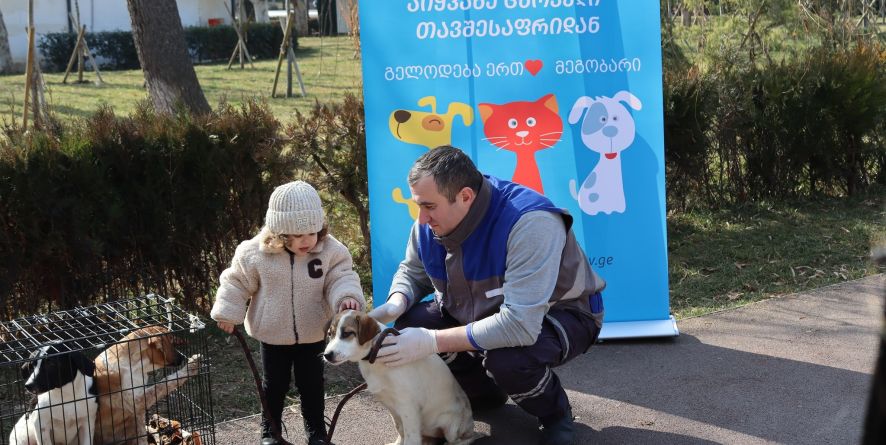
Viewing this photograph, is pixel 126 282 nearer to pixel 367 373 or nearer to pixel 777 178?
pixel 367 373

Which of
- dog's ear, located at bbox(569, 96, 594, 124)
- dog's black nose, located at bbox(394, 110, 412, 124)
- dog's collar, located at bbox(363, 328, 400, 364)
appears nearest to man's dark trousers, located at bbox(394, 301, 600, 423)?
dog's collar, located at bbox(363, 328, 400, 364)

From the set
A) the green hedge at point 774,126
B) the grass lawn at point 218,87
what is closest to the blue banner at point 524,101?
the green hedge at point 774,126

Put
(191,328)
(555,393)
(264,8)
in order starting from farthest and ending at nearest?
(264,8) < (555,393) < (191,328)

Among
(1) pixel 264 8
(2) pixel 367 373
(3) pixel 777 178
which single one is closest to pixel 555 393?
(2) pixel 367 373

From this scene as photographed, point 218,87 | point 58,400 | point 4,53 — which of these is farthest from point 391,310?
point 4,53

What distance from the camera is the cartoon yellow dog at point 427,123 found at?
16.5 feet

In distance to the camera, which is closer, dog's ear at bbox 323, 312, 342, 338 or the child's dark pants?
dog's ear at bbox 323, 312, 342, 338

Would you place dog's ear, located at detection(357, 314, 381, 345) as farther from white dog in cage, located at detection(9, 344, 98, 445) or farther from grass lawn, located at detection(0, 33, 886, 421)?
grass lawn, located at detection(0, 33, 886, 421)

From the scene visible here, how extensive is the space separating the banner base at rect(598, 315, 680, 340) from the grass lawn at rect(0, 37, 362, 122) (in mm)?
8853

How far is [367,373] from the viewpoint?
12.0 ft

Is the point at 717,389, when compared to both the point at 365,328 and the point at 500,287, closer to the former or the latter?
the point at 500,287

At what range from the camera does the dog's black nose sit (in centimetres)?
504

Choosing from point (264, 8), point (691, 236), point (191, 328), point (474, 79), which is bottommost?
point (691, 236)

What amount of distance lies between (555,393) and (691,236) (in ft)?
13.8
